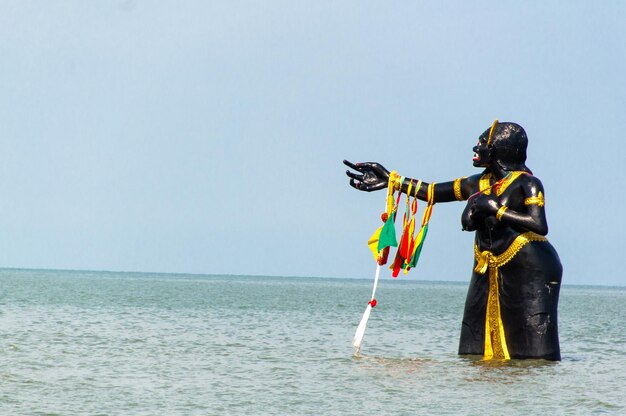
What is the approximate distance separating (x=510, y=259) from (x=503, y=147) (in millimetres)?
1180

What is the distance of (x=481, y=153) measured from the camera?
12.0 metres

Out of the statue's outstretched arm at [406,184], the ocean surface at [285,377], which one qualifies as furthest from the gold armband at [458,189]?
the ocean surface at [285,377]

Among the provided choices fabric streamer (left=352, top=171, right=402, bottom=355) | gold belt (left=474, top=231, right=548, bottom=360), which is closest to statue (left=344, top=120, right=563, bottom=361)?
gold belt (left=474, top=231, right=548, bottom=360)

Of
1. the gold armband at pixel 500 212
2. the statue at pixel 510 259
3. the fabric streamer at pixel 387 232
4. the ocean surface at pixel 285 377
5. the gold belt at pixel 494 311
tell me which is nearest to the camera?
the ocean surface at pixel 285 377

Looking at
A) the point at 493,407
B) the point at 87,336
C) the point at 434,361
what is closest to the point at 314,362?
the point at 434,361

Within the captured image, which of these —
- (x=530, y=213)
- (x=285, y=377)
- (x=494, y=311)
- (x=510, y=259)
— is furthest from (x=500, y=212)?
(x=285, y=377)

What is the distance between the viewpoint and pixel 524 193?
11641 mm

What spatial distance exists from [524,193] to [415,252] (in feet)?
5.12

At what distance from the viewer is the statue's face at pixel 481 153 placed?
11922mm

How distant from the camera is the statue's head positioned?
11.9 metres

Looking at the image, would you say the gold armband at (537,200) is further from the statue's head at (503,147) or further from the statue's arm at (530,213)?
the statue's head at (503,147)

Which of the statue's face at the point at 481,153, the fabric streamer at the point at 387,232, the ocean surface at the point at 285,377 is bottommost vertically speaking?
the ocean surface at the point at 285,377

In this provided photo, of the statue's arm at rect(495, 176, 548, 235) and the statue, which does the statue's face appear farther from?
the statue's arm at rect(495, 176, 548, 235)

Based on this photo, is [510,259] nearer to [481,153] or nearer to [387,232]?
[481,153]
